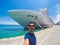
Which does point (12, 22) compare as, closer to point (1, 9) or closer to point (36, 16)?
point (1, 9)

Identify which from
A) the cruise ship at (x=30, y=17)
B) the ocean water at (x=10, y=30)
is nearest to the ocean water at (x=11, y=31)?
the ocean water at (x=10, y=30)

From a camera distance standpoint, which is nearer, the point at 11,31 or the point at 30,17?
the point at 11,31

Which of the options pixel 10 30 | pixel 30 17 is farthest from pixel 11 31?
pixel 30 17

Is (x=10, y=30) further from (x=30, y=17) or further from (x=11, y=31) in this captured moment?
(x=30, y=17)

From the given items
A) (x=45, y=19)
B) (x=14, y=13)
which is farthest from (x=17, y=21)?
(x=45, y=19)

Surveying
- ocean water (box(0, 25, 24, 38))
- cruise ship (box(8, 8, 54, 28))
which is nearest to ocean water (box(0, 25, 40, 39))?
ocean water (box(0, 25, 24, 38))

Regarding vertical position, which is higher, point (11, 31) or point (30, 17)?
point (30, 17)

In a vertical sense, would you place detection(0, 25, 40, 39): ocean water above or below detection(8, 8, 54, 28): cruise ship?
below

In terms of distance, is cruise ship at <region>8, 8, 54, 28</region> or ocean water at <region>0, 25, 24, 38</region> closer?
ocean water at <region>0, 25, 24, 38</region>

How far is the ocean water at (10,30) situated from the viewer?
652cm

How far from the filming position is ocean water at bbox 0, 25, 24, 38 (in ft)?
21.4

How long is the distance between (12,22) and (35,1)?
39.7 inches

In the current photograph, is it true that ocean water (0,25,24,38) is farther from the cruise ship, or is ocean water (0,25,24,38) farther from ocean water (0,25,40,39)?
the cruise ship

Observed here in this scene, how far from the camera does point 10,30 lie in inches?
273
